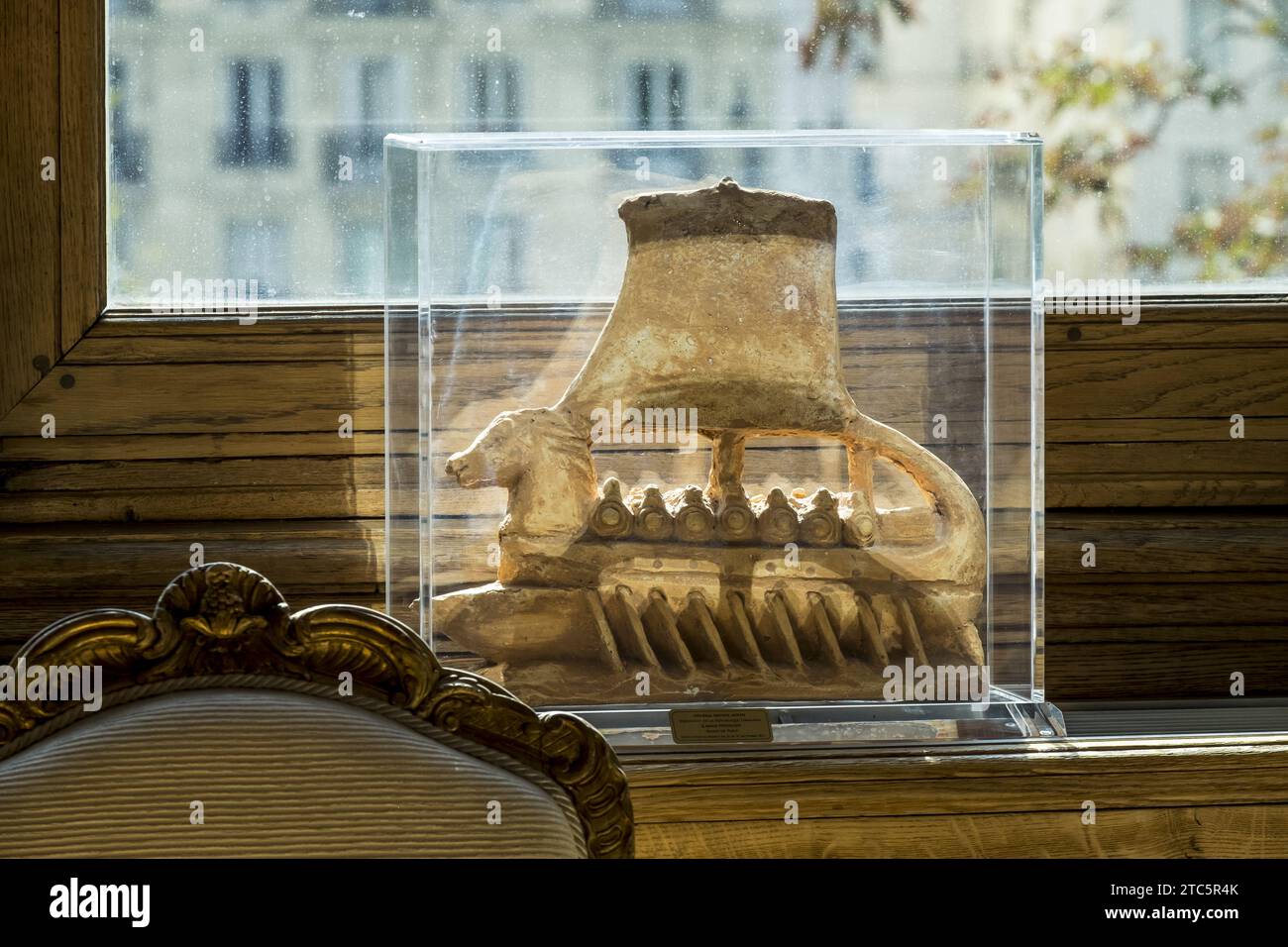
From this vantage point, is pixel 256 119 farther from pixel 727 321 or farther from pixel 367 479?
pixel 727 321

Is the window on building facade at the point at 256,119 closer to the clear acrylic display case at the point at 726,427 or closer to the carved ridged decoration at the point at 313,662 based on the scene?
the clear acrylic display case at the point at 726,427

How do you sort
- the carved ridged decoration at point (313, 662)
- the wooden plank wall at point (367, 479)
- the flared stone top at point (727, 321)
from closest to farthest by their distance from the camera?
the carved ridged decoration at point (313, 662)
the flared stone top at point (727, 321)
the wooden plank wall at point (367, 479)

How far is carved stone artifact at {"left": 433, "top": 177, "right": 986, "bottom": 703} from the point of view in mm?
1705

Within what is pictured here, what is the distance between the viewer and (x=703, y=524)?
172cm

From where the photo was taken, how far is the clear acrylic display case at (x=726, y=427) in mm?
1712

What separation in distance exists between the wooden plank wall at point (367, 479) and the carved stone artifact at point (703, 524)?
1.60 ft

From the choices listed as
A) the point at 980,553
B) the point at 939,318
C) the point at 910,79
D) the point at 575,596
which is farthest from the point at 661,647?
the point at 910,79

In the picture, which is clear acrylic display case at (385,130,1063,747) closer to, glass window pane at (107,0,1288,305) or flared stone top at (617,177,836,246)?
flared stone top at (617,177,836,246)

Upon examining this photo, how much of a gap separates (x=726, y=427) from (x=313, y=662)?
84cm

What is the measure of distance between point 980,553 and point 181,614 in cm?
109

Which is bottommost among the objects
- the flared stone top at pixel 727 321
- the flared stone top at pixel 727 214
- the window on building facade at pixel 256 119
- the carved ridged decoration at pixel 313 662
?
the carved ridged decoration at pixel 313 662

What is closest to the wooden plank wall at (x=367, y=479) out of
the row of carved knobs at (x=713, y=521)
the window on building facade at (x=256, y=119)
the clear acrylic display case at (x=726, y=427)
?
the window on building facade at (x=256, y=119)

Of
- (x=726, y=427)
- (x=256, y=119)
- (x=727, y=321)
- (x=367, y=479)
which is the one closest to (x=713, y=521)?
(x=726, y=427)

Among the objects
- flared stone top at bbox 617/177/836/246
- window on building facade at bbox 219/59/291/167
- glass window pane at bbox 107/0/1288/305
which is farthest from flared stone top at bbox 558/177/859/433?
window on building facade at bbox 219/59/291/167
